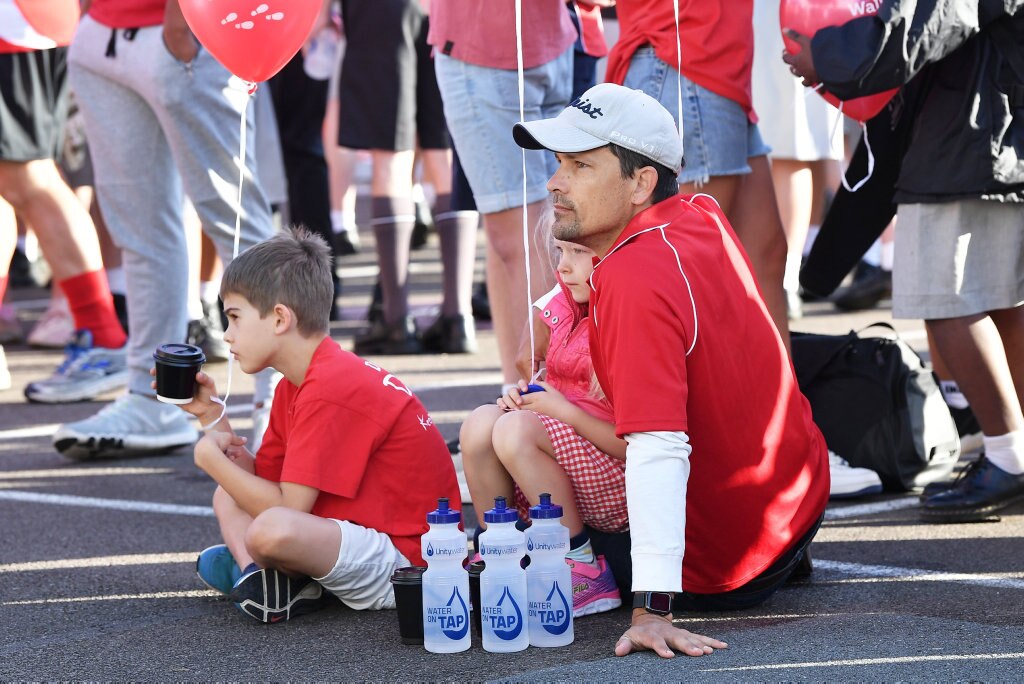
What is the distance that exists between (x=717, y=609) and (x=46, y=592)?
5.68ft

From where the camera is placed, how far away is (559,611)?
3373 mm

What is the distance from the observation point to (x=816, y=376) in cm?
492

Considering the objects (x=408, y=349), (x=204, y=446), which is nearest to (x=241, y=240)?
(x=204, y=446)

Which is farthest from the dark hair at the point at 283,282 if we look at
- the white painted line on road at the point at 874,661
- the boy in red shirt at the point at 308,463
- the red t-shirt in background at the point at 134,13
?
the red t-shirt in background at the point at 134,13

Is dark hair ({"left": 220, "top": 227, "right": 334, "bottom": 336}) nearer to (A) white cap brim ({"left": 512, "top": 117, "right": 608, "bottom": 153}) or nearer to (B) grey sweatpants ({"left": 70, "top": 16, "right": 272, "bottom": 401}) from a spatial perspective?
(A) white cap brim ({"left": 512, "top": 117, "right": 608, "bottom": 153})

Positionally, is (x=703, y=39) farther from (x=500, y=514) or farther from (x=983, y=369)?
(x=500, y=514)

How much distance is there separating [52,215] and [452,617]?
4.03m

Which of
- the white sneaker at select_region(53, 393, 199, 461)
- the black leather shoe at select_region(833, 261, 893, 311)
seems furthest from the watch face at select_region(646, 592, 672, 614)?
the black leather shoe at select_region(833, 261, 893, 311)

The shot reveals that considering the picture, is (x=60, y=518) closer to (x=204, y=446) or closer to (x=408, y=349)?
(x=204, y=446)

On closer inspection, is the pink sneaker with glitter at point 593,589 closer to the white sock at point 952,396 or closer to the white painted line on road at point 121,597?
the white painted line on road at point 121,597

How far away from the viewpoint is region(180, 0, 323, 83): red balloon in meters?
4.30

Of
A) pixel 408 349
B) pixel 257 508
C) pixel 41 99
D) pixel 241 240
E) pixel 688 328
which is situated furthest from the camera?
pixel 408 349

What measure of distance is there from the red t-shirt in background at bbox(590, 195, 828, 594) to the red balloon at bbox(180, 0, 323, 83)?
1447mm

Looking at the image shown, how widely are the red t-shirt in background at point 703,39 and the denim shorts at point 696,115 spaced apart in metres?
0.03
